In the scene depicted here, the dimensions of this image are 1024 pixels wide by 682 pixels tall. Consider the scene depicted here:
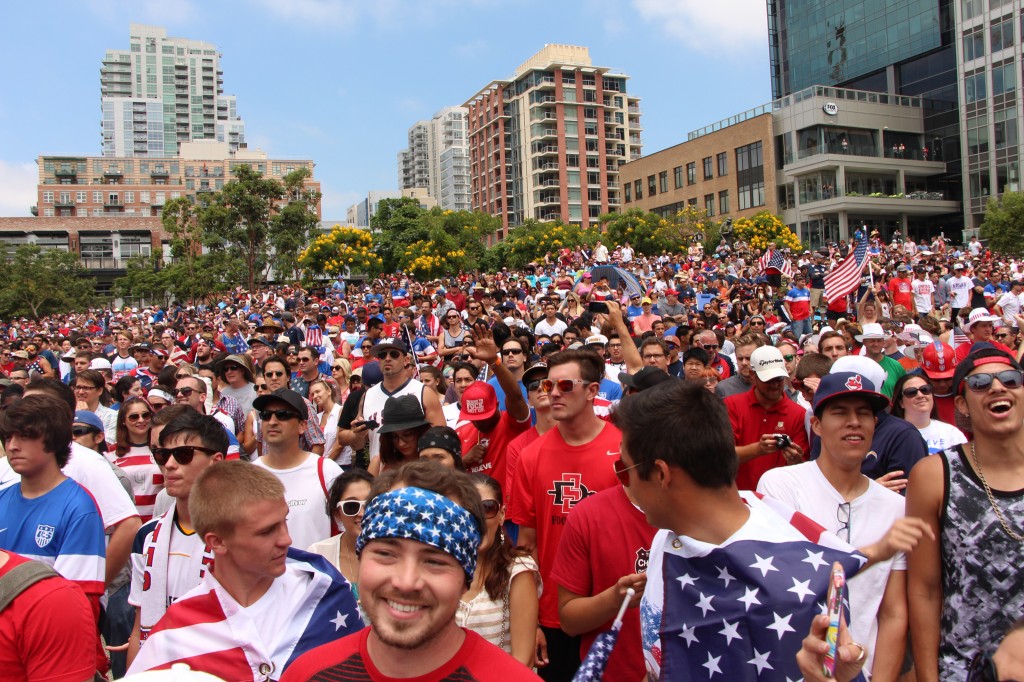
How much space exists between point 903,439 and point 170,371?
7672 mm

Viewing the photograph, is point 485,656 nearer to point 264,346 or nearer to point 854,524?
point 854,524

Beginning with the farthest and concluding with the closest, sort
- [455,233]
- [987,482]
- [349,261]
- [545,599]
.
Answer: [455,233] < [349,261] < [545,599] < [987,482]

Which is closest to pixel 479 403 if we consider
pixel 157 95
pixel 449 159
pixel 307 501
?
pixel 307 501

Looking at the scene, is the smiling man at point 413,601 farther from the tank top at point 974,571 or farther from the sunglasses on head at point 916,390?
the sunglasses on head at point 916,390

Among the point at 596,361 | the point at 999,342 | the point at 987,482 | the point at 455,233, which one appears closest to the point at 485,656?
the point at 987,482

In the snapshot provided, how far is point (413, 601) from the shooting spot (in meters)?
1.93

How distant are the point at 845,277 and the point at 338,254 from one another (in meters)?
38.4

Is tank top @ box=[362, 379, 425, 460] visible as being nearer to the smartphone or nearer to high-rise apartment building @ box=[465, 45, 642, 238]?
the smartphone

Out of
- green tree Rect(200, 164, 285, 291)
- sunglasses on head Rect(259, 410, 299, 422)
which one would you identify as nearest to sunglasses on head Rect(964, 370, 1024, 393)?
sunglasses on head Rect(259, 410, 299, 422)

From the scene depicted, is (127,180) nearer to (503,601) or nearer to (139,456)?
(139,456)

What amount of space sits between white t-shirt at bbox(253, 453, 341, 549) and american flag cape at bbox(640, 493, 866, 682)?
2.64 meters

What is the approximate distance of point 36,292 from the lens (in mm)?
54969

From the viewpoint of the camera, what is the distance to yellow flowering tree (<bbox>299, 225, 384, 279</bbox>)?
48.0 meters

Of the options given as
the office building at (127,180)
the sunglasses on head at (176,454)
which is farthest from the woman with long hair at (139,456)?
the office building at (127,180)
